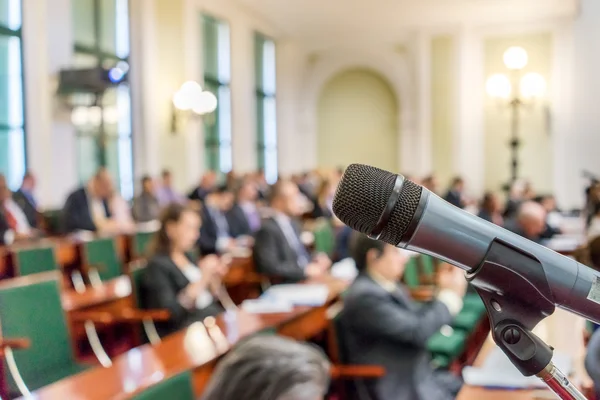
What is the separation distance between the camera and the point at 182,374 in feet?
6.92

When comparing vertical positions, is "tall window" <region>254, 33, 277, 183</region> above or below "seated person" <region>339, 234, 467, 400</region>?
above

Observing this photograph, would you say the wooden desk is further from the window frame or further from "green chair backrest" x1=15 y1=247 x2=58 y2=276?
the window frame

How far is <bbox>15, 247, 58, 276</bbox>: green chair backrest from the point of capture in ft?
16.0

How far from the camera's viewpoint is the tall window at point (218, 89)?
12.4 meters

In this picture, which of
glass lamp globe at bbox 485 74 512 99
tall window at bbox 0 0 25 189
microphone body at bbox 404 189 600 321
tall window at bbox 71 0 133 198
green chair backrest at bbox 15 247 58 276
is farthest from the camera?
glass lamp globe at bbox 485 74 512 99

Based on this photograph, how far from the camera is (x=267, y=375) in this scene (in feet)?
4.77

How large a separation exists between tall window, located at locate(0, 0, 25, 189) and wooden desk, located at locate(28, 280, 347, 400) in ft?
17.2

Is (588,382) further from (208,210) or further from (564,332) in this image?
(208,210)

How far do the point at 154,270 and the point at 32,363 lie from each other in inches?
33.8

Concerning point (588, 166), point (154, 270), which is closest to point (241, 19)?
point (588, 166)

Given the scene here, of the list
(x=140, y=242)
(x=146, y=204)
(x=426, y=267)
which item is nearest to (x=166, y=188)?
(x=146, y=204)

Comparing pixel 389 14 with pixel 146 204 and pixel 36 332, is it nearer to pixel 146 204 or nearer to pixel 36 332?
pixel 146 204

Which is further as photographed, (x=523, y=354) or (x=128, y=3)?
(x=128, y=3)

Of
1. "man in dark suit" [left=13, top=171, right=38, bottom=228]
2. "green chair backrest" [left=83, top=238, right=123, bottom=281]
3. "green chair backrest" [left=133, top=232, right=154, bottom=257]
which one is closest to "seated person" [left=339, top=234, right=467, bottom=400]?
"green chair backrest" [left=83, top=238, right=123, bottom=281]
